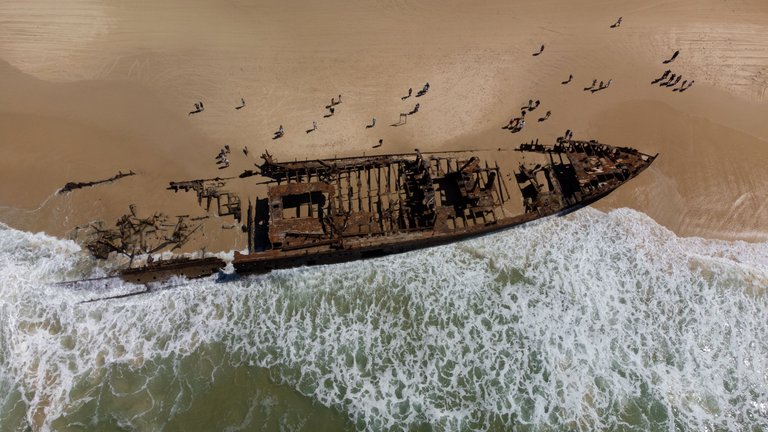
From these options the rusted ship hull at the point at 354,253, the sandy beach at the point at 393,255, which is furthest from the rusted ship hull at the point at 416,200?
the sandy beach at the point at 393,255

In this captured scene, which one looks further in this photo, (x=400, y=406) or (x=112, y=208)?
(x=112, y=208)

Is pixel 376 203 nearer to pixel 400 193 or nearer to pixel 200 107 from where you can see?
pixel 400 193

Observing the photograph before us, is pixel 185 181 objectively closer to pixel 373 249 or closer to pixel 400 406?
pixel 373 249

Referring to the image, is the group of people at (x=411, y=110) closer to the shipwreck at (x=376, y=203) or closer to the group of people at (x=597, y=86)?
the shipwreck at (x=376, y=203)

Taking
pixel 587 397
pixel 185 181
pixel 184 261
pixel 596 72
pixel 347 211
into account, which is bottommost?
pixel 587 397

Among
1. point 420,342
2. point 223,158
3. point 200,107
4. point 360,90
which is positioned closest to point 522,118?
point 360,90

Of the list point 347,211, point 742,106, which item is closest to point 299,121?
point 347,211

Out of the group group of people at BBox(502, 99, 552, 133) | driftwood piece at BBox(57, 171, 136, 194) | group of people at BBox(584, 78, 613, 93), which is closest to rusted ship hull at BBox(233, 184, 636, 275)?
group of people at BBox(502, 99, 552, 133)

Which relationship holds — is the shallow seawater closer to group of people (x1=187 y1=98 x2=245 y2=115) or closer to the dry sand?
the dry sand
